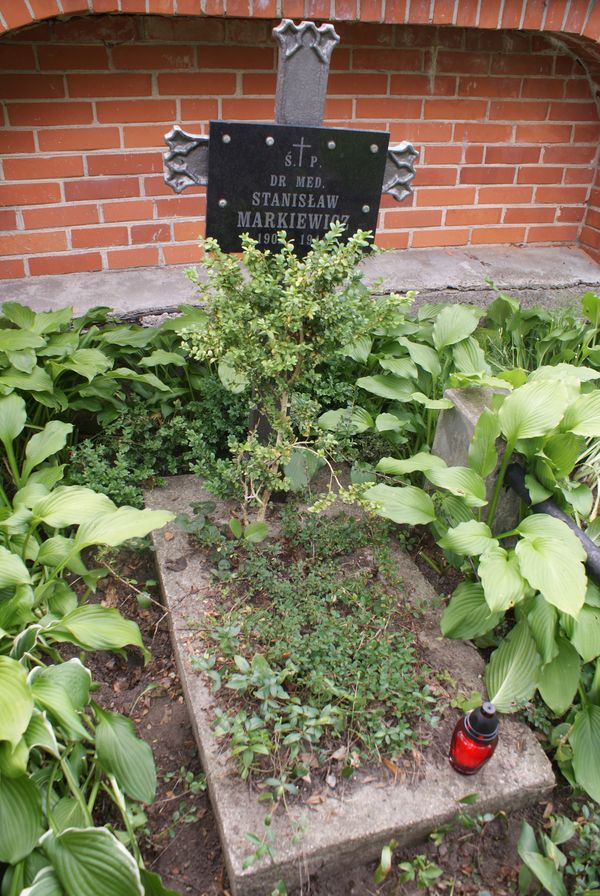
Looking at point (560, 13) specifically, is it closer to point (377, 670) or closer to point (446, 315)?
point (446, 315)

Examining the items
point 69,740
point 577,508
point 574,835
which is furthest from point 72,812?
point 577,508

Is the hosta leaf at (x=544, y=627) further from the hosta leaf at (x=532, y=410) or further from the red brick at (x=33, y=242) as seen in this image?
the red brick at (x=33, y=242)

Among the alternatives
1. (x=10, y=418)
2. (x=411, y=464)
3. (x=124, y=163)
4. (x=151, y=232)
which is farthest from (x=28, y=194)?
(x=411, y=464)

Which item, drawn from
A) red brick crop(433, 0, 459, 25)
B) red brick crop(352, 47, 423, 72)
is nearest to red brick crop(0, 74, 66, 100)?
red brick crop(352, 47, 423, 72)

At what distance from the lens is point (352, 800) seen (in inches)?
A: 63.1

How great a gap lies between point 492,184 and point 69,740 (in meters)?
3.06

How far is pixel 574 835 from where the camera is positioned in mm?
1700

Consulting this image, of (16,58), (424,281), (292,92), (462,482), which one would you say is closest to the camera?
(462,482)

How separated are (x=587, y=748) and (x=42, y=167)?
2700 mm

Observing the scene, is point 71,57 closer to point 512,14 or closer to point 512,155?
point 512,14

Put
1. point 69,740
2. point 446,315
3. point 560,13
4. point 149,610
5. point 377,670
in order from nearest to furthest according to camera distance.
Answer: point 69,740
point 377,670
point 149,610
point 446,315
point 560,13

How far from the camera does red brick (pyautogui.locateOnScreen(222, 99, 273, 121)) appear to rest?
2.97 m

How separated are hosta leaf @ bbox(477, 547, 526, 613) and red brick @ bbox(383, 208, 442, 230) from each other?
2.10 meters

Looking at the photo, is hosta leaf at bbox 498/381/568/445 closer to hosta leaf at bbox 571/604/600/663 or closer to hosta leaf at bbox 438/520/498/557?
hosta leaf at bbox 438/520/498/557
